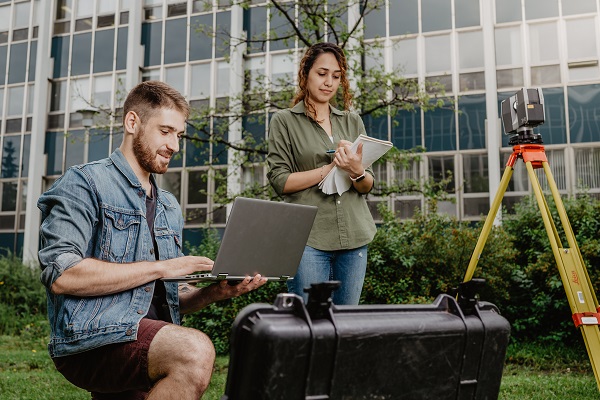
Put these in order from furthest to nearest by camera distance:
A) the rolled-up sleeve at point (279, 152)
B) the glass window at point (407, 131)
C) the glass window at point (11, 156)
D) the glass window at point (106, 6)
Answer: the glass window at point (11, 156)
the glass window at point (106, 6)
the glass window at point (407, 131)
the rolled-up sleeve at point (279, 152)

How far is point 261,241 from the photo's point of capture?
81.0 inches

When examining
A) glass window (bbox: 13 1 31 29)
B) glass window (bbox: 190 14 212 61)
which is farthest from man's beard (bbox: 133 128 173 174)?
glass window (bbox: 13 1 31 29)

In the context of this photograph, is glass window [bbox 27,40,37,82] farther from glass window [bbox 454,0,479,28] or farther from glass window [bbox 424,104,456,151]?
glass window [bbox 454,0,479,28]

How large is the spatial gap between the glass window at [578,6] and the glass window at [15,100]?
15545 millimetres

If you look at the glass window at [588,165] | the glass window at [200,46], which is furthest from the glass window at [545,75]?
the glass window at [200,46]

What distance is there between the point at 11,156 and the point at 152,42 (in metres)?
→ 5.75

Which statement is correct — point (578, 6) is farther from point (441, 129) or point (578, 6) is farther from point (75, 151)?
point (75, 151)

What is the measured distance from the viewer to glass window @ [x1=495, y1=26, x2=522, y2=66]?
13422 mm

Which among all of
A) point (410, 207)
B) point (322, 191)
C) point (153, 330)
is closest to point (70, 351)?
point (153, 330)

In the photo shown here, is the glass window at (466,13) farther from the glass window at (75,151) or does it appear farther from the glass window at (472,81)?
the glass window at (75,151)

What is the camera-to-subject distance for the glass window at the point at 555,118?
12820 millimetres

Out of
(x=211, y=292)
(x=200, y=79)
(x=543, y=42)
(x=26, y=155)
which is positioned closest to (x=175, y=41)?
(x=200, y=79)

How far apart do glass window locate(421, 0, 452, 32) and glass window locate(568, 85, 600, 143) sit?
3.30m

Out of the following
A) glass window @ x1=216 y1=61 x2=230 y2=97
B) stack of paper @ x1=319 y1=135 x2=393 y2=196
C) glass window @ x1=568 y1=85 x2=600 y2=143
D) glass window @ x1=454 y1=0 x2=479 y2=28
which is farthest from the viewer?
glass window @ x1=216 y1=61 x2=230 y2=97
